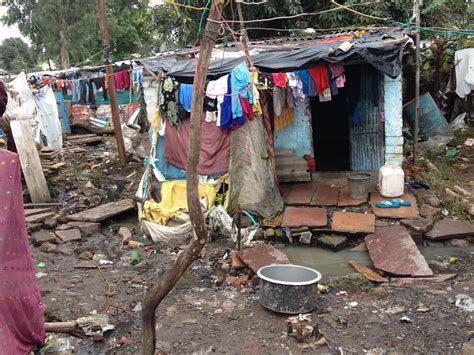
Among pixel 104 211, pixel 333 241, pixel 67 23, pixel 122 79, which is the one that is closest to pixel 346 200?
pixel 333 241

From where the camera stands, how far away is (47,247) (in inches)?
275

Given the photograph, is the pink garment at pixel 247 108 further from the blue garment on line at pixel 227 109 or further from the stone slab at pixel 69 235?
the stone slab at pixel 69 235

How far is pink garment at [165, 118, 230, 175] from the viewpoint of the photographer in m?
7.45

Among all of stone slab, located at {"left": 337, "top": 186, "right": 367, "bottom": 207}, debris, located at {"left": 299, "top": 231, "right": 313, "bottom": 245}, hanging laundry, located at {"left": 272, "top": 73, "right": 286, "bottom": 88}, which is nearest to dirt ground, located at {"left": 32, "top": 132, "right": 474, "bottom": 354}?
debris, located at {"left": 299, "top": 231, "right": 313, "bottom": 245}

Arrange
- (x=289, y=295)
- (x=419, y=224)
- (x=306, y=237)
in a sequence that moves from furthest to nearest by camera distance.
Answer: (x=306, y=237) < (x=419, y=224) < (x=289, y=295)

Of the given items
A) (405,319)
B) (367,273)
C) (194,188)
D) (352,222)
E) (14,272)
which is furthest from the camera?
(352,222)

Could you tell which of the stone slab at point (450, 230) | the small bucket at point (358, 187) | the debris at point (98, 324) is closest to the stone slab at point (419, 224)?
the stone slab at point (450, 230)

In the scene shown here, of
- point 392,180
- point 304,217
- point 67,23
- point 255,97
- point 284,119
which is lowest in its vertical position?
point 304,217

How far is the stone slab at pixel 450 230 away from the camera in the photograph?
6.38 meters

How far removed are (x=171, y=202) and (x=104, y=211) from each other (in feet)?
5.25

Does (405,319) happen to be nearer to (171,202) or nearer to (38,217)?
(171,202)

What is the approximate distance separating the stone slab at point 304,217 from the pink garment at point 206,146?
1299 millimetres

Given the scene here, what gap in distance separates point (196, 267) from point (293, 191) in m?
2.67

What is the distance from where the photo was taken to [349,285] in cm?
535
